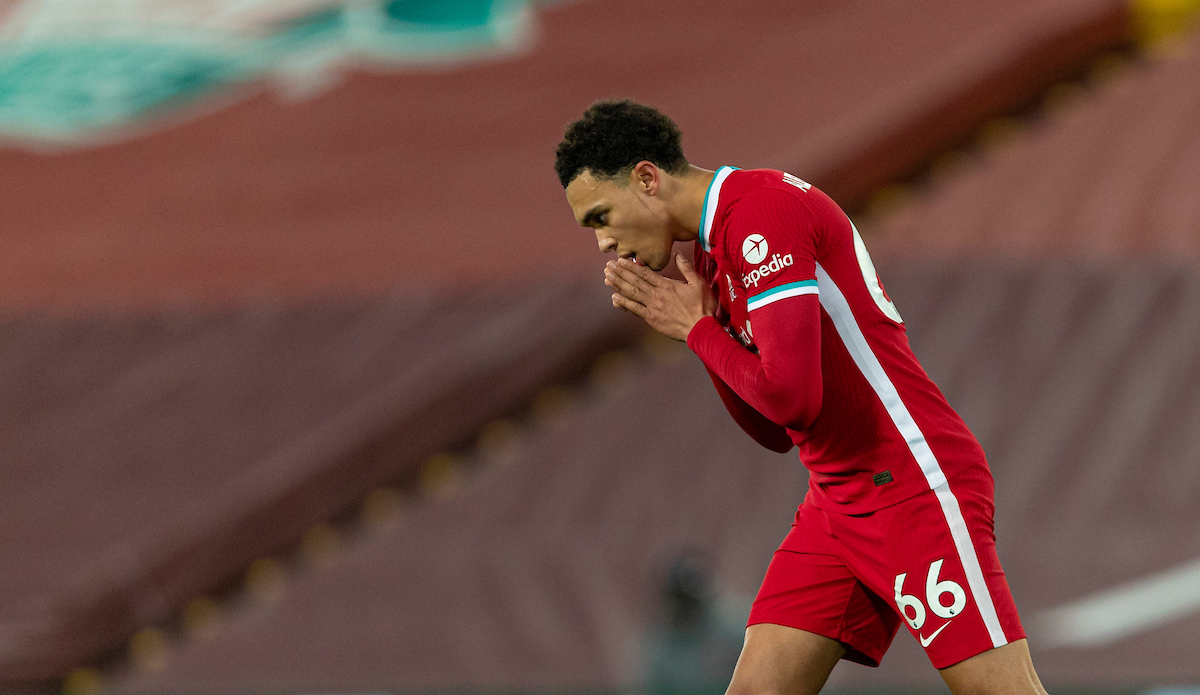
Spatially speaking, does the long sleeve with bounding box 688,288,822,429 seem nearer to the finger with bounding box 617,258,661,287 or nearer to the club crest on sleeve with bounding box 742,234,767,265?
the club crest on sleeve with bounding box 742,234,767,265

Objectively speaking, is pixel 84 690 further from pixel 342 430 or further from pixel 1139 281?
pixel 1139 281

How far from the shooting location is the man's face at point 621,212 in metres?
2.95

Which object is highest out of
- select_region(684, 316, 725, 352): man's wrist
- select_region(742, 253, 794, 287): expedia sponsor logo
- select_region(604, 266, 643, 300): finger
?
select_region(604, 266, 643, 300): finger

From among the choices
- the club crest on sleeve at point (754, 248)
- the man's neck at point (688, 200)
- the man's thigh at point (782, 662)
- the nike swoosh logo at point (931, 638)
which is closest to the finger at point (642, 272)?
the man's neck at point (688, 200)

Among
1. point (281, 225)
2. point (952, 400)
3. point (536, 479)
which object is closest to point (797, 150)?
point (952, 400)

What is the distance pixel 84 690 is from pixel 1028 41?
7.73 meters

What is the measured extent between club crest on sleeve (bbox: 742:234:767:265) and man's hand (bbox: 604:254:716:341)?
0.81 feet

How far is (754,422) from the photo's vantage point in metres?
3.28

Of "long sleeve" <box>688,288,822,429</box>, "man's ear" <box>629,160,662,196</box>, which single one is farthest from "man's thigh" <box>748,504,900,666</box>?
"man's ear" <box>629,160,662,196</box>

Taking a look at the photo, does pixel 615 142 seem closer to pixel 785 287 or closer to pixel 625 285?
pixel 625 285

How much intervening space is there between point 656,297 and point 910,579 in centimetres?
85

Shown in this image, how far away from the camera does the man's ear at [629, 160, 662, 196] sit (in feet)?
9.71

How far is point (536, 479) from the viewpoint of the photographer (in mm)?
8062

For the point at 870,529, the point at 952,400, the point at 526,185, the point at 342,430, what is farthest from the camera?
the point at 526,185
